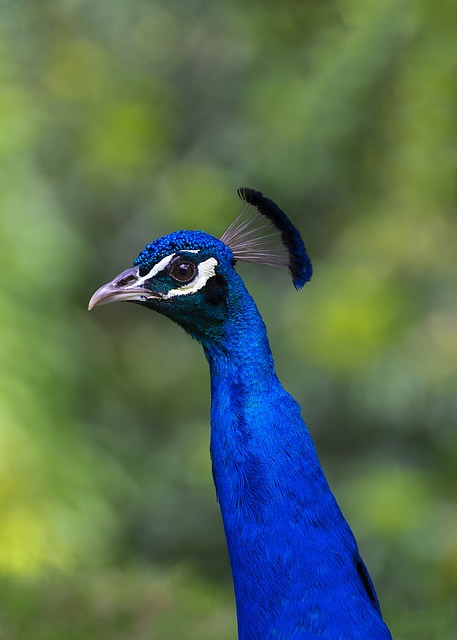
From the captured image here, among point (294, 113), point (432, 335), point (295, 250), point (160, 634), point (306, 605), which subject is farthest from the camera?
point (294, 113)

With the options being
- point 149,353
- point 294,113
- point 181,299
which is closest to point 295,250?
point 181,299

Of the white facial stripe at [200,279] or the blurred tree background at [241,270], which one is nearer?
the white facial stripe at [200,279]

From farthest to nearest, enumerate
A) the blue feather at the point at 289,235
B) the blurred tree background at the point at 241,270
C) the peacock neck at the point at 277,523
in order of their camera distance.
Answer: the blurred tree background at the point at 241,270 < the blue feather at the point at 289,235 < the peacock neck at the point at 277,523

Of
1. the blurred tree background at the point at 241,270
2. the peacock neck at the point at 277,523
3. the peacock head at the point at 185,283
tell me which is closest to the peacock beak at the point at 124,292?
the peacock head at the point at 185,283

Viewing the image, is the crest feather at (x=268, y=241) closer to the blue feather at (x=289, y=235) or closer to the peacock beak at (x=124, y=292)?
the blue feather at (x=289, y=235)

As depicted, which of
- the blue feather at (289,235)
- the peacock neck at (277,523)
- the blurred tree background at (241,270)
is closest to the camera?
the peacock neck at (277,523)

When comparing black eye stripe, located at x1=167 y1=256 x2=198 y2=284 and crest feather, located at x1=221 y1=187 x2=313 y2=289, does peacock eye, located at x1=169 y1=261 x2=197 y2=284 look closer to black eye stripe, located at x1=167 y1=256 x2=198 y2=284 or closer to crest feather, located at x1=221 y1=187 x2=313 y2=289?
black eye stripe, located at x1=167 y1=256 x2=198 y2=284

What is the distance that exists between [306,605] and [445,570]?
1392 mm

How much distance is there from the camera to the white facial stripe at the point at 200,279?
158cm

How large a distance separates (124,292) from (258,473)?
1.13ft

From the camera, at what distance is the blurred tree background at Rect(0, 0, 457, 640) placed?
2.84 metres

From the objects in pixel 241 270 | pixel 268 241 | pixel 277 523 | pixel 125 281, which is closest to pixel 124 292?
pixel 125 281

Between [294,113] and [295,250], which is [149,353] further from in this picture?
[295,250]

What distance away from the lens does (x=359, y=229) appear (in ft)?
11.6
